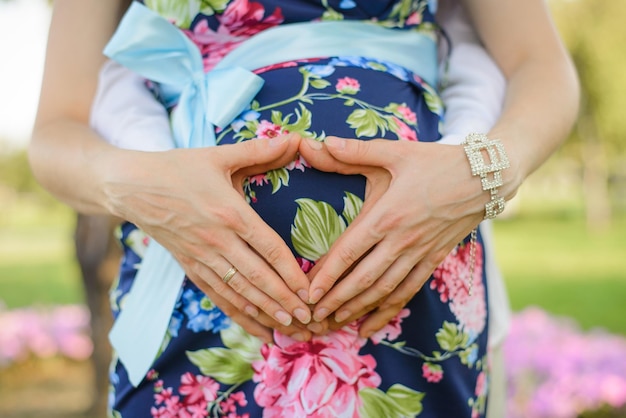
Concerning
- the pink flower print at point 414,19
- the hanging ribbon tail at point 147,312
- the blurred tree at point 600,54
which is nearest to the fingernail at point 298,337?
the hanging ribbon tail at point 147,312

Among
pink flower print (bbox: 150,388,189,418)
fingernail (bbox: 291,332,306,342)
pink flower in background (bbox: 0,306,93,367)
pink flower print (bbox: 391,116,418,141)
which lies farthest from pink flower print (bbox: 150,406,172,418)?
pink flower in background (bbox: 0,306,93,367)

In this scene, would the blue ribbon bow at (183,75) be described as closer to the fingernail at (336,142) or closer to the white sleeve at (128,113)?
the white sleeve at (128,113)

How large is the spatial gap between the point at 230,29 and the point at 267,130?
239 mm

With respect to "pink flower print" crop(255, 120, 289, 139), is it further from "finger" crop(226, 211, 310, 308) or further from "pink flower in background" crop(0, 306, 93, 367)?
"pink flower in background" crop(0, 306, 93, 367)

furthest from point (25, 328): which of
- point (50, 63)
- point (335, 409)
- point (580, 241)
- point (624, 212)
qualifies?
point (624, 212)

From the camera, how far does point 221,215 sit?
0.97 metres

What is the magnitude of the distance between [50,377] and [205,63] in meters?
3.89

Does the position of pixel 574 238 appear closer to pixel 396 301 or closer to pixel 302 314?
pixel 396 301

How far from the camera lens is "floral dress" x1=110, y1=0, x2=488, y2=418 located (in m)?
1.06

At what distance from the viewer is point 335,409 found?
3.54 feet

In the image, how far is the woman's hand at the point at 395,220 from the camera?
975mm

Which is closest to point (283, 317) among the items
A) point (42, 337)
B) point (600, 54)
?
point (42, 337)

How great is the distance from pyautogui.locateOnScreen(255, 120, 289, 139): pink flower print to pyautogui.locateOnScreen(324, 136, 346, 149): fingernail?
0.38ft

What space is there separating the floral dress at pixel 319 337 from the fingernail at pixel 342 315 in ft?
0.17
